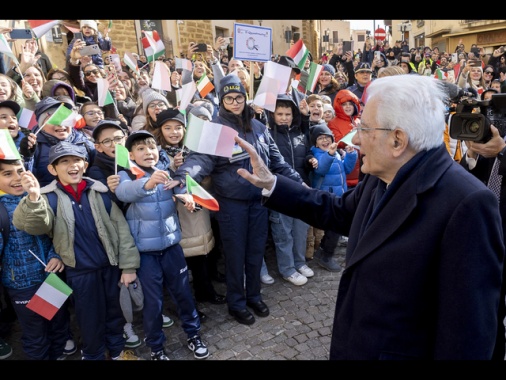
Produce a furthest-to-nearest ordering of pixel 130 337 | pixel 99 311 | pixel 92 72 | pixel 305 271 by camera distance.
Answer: pixel 92 72, pixel 305 271, pixel 130 337, pixel 99 311

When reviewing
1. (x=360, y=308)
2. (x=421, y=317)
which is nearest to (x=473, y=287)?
(x=421, y=317)

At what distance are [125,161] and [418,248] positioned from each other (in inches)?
84.6

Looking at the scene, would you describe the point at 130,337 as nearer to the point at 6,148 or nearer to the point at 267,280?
the point at 267,280

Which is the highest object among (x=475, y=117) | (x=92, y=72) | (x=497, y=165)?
(x=92, y=72)

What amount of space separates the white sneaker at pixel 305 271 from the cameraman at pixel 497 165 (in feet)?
7.45

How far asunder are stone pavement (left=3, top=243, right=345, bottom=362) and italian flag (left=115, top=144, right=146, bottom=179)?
1558mm

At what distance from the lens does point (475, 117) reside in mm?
2088

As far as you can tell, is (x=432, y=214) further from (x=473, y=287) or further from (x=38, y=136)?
(x=38, y=136)

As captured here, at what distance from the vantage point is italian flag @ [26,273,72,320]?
280cm

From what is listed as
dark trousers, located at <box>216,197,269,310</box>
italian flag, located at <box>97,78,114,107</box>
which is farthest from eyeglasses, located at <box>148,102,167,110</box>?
dark trousers, located at <box>216,197,269,310</box>

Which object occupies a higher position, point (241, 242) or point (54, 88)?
point (54, 88)

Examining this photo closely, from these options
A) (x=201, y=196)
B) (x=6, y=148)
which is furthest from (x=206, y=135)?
(x=6, y=148)

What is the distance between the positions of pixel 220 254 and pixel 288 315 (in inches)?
59.1

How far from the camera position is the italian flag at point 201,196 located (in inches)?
118
